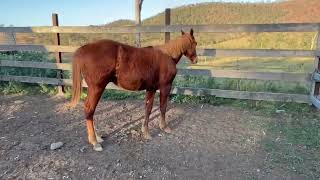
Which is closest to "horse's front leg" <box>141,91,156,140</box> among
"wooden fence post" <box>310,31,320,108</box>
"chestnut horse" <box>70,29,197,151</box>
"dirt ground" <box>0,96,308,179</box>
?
"chestnut horse" <box>70,29,197,151</box>

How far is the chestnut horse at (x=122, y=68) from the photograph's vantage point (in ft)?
12.1

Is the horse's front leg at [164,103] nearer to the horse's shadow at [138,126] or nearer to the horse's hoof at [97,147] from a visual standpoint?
the horse's shadow at [138,126]

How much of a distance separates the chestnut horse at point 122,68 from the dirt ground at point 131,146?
1.01 feet

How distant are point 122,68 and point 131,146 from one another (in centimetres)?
106

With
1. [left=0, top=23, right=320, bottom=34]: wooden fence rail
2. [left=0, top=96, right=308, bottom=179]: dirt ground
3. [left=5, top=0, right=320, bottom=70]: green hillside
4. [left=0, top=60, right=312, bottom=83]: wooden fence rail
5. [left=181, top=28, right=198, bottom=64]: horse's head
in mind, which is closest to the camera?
[left=0, top=96, right=308, bottom=179]: dirt ground

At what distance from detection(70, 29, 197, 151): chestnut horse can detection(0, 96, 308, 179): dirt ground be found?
1.01 ft

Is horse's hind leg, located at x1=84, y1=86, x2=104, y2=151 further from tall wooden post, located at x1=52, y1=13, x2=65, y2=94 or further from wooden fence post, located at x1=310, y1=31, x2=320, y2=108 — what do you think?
wooden fence post, located at x1=310, y1=31, x2=320, y2=108

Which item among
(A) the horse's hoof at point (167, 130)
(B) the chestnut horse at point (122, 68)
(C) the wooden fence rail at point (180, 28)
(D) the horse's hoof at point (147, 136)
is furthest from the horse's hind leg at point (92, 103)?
(C) the wooden fence rail at point (180, 28)

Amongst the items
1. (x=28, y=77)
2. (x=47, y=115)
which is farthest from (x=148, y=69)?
(x=28, y=77)

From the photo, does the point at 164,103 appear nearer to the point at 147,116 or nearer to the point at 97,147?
the point at 147,116

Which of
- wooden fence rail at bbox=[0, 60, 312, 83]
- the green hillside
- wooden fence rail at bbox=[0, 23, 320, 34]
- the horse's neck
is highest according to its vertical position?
the green hillside

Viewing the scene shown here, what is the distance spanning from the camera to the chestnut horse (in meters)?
3.70

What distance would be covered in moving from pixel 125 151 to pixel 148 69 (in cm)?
116

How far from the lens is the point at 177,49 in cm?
436
